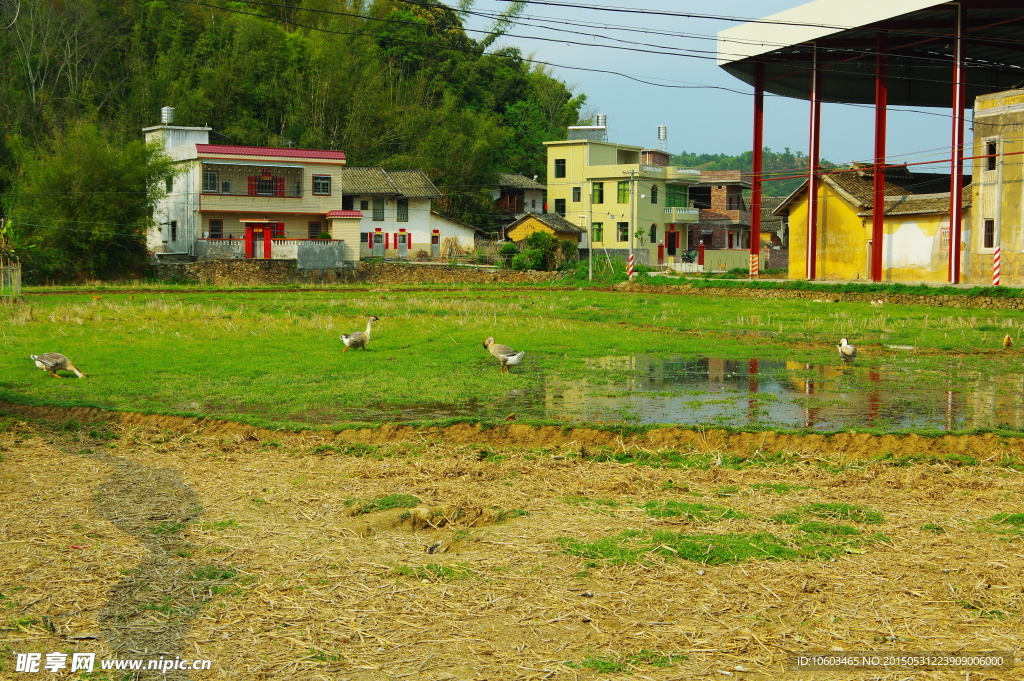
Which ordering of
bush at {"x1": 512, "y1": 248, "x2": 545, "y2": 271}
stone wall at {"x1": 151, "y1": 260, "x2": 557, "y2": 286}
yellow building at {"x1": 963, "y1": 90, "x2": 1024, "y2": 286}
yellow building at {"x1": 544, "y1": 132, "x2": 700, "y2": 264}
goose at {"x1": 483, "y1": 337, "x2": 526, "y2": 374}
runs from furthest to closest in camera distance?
1. yellow building at {"x1": 544, "y1": 132, "x2": 700, "y2": 264}
2. bush at {"x1": 512, "y1": 248, "x2": 545, "y2": 271}
3. stone wall at {"x1": 151, "y1": 260, "x2": 557, "y2": 286}
4. yellow building at {"x1": 963, "y1": 90, "x2": 1024, "y2": 286}
5. goose at {"x1": 483, "y1": 337, "x2": 526, "y2": 374}

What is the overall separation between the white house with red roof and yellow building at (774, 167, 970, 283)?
25312 millimetres

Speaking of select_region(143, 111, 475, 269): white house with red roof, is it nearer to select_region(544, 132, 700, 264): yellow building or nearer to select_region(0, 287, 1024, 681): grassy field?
select_region(544, 132, 700, 264): yellow building

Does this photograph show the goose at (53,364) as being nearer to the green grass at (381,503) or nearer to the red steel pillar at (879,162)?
the green grass at (381,503)

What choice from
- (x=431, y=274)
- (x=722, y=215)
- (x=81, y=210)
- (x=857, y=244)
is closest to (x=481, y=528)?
(x=857, y=244)

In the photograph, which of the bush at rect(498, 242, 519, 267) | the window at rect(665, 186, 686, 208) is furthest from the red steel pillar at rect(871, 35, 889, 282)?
the window at rect(665, 186, 686, 208)

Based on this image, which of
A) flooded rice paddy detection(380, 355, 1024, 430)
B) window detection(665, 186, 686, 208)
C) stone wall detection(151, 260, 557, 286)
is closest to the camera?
flooded rice paddy detection(380, 355, 1024, 430)

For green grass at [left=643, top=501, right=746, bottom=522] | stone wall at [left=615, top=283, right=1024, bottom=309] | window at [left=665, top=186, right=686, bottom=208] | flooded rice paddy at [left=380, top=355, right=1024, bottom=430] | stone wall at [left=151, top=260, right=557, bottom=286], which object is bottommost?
green grass at [left=643, top=501, right=746, bottom=522]

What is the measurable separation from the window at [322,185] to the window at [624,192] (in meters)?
23.2

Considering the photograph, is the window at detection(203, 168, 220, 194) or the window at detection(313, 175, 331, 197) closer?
the window at detection(203, 168, 220, 194)

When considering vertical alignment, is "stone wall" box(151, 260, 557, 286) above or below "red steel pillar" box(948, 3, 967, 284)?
below

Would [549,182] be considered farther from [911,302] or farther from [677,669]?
[677,669]

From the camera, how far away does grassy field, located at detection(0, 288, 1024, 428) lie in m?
14.0

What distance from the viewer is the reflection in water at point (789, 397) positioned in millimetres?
12648

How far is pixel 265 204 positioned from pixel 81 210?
12616 millimetres
